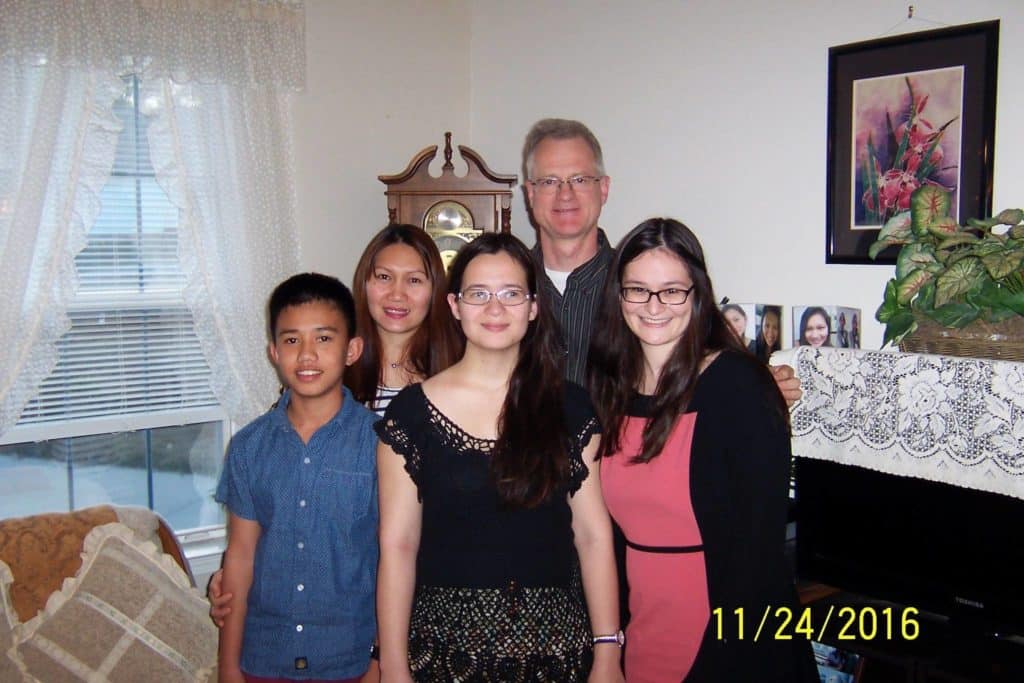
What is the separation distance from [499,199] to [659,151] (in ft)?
1.99

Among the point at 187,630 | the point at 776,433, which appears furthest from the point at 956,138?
the point at 187,630

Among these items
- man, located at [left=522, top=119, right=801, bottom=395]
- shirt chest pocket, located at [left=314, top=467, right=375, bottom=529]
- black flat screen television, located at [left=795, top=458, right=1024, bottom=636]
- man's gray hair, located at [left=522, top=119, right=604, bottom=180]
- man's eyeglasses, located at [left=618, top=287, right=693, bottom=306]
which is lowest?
black flat screen television, located at [left=795, top=458, right=1024, bottom=636]

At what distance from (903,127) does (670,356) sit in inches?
44.6

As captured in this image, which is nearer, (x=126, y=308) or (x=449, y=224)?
(x=126, y=308)

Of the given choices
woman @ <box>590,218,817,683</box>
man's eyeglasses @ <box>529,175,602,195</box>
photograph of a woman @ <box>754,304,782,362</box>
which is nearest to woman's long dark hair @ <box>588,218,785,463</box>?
woman @ <box>590,218,817,683</box>

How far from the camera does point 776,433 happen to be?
1.44 m

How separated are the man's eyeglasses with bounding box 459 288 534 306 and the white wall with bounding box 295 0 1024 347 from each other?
123 centimetres

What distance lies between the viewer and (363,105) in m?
3.37

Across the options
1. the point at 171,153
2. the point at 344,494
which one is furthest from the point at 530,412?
the point at 171,153

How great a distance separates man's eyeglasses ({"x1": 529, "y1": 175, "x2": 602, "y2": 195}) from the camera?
83.3 inches

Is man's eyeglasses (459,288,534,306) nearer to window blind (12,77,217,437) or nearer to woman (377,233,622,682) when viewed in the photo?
woman (377,233,622,682)

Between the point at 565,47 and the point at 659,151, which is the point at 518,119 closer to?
the point at 565,47

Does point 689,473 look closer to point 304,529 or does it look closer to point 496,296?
point 496,296

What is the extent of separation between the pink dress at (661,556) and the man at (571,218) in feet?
1.73
